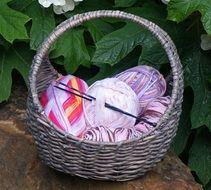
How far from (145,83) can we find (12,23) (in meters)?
0.52

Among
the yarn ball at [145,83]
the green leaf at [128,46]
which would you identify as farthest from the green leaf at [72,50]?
the yarn ball at [145,83]

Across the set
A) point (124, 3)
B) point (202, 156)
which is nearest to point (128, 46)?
point (124, 3)

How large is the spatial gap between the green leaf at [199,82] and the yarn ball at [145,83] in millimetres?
239

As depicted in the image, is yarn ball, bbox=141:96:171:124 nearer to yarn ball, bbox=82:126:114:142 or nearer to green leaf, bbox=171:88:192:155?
yarn ball, bbox=82:126:114:142

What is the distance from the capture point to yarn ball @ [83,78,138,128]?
5.55ft

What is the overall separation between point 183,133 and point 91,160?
0.64 m

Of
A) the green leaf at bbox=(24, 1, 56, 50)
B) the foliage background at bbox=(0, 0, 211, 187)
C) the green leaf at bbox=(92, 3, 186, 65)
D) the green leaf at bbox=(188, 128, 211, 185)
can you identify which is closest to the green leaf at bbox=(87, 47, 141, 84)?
the foliage background at bbox=(0, 0, 211, 187)

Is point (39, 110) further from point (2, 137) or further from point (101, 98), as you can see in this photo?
point (2, 137)

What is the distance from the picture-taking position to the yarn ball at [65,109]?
5.46ft

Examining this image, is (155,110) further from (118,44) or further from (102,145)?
(118,44)

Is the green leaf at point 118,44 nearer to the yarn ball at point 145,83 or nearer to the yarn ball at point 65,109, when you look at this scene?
the yarn ball at point 145,83

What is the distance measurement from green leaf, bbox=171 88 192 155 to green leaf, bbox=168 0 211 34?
361mm

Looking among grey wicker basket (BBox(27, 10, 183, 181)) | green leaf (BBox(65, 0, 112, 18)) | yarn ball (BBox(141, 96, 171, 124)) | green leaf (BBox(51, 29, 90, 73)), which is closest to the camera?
grey wicker basket (BBox(27, 10, 183, 181))

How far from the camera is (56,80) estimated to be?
181 centimetres
